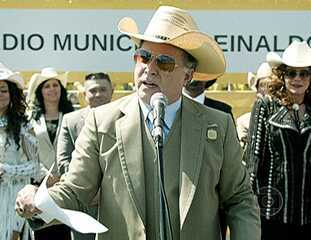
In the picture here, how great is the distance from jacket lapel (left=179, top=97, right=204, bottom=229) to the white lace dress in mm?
4461

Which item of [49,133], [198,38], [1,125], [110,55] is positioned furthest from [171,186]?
[110,55]

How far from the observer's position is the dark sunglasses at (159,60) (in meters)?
5.34

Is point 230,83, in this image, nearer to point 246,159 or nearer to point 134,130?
point 246,159

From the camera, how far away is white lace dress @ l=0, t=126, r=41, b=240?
966cm

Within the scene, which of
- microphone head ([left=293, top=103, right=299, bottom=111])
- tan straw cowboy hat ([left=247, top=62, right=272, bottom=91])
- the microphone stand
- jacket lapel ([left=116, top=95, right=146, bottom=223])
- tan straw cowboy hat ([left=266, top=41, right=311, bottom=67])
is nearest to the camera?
the microphone stand

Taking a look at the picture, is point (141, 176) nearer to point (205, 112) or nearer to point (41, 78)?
point (205, 112)

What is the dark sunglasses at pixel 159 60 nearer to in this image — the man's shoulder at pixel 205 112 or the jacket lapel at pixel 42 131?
the man's shoulder at pixel 205 112

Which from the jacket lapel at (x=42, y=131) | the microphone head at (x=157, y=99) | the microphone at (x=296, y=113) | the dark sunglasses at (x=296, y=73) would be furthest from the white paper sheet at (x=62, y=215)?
the jacket lapel at (x=42, y=131)

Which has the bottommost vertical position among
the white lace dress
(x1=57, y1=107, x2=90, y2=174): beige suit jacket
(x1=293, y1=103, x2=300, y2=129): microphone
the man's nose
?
the white lace dress

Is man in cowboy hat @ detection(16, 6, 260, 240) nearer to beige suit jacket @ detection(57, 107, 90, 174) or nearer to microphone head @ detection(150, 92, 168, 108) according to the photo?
microphone head @ detection(150, 92, 168, 108)

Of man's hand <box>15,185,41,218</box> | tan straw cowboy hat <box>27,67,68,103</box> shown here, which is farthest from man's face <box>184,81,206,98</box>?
man's hand <box>15,185,41,218</box>

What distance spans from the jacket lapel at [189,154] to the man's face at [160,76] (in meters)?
0.12

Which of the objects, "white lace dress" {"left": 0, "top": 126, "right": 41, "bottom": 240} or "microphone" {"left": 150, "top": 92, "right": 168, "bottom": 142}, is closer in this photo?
"microphone" {"left": 150, "top": 92, "right": 168, "bottom": 142}

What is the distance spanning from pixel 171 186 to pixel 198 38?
31.5 inches
